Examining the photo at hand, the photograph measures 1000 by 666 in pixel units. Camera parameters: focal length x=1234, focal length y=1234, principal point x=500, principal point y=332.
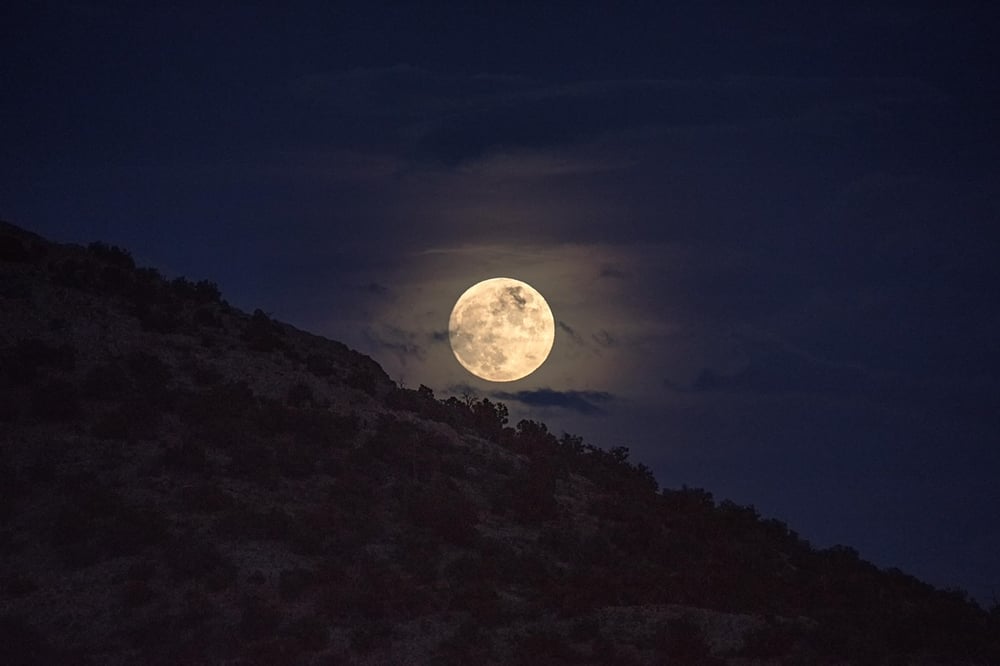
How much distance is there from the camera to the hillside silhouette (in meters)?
33.1

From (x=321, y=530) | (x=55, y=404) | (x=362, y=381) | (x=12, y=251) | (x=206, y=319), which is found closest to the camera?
(x=321, y=530)

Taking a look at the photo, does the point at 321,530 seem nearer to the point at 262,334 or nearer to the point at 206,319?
the point at 262,334

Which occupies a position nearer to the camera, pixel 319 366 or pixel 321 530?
pixel 321 530

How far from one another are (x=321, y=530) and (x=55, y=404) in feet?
37.4

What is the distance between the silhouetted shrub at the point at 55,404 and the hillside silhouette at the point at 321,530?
7cm

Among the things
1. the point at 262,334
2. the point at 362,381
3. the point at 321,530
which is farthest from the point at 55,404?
the point at 362,381

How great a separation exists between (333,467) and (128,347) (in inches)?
423

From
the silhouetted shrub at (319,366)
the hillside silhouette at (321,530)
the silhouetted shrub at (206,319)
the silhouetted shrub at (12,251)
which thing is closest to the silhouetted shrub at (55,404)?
the hillside silhouette at (321,530)

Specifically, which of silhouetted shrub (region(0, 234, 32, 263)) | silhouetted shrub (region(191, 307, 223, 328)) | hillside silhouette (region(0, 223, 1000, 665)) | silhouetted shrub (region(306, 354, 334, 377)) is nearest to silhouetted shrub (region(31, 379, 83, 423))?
hillside silhouette (region(0, 223, 1000, 665))

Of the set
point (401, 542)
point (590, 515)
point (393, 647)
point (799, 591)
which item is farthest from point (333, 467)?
point (799, 591)

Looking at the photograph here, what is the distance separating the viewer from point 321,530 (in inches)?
1581

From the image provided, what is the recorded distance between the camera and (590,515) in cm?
4944

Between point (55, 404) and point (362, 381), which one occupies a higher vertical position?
point (362, 381)

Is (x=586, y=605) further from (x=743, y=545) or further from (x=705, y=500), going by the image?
(x=705, y=500)
